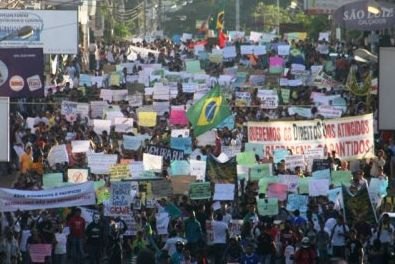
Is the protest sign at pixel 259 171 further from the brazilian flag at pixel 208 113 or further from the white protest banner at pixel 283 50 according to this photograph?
the white protest banner at pixel 283 50

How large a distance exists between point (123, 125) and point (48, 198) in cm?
904

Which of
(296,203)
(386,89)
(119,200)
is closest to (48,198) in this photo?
(119,200)

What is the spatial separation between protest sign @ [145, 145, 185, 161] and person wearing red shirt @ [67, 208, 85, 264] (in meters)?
4.13

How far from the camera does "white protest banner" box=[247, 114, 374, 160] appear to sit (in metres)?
27.0

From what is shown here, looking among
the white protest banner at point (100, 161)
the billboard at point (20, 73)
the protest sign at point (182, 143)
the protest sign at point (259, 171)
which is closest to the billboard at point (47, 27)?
the billboard at point (20, 73)

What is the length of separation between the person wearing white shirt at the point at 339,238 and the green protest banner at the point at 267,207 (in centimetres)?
117

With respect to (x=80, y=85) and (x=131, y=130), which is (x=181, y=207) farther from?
(x=80, y=85)

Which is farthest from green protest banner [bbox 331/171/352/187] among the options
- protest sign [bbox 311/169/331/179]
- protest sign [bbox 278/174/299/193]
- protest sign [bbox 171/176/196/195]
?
protest sign [bbox 171/176/196/195]

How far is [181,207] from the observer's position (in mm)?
24047

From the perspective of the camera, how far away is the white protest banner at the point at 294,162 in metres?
25.9

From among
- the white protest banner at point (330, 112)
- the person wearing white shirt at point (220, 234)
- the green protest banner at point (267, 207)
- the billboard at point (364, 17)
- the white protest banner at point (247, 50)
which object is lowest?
the person wearing white shirt at point (220, 234)

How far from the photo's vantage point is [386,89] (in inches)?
945

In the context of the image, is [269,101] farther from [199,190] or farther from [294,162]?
[199,190]

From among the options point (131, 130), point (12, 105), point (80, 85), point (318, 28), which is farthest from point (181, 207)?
point (318, 28)
